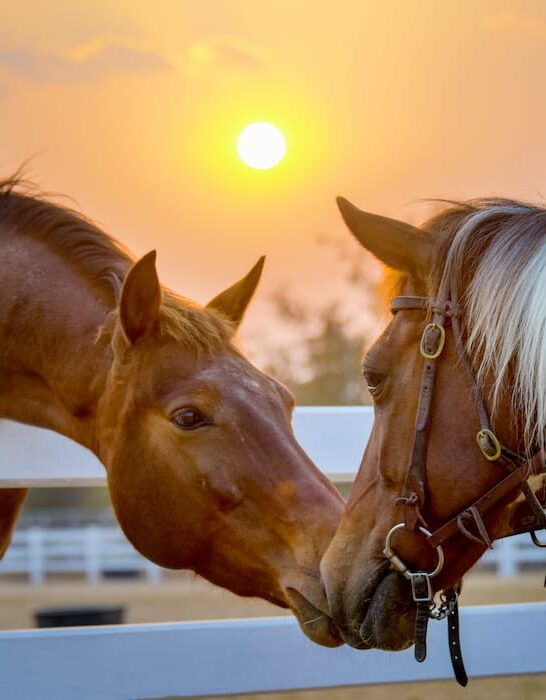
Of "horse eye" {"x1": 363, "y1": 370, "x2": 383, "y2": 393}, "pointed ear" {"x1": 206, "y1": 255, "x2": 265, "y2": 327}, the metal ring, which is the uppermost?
"pointed ear" {"x1": 206, "y1": 255, "x2": 265, "y2": 327}

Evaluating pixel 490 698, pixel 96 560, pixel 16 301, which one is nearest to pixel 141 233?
pixel 490 698

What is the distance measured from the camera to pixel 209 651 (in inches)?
134

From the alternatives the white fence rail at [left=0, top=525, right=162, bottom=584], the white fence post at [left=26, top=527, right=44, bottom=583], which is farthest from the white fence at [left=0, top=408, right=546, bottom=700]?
the white fence post at [left=26, top=527, right=44, bottom=583]

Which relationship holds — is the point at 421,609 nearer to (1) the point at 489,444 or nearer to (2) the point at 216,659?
(1) the point at 489,444

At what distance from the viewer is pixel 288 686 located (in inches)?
135

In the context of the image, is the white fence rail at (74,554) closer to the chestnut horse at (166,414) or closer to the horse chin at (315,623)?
the chestnut horse at (166,414)

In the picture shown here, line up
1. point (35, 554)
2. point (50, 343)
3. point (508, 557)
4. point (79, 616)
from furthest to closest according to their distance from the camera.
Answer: point (35, 554) → point (508, 557) → point (79, 616) → point (50, 343)

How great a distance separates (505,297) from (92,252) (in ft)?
5.53

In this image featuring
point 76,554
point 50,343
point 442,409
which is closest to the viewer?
point 442,409

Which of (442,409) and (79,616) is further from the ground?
(442,409)

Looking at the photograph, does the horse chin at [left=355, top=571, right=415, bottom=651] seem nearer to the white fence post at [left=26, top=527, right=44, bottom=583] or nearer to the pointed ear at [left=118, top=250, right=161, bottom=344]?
the pointed ear at [left=118, top=250, right=161, bottom=344]

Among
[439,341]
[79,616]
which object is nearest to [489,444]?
[439,341]

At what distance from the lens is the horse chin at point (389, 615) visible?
263cm

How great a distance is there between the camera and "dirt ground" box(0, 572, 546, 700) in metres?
6.77
